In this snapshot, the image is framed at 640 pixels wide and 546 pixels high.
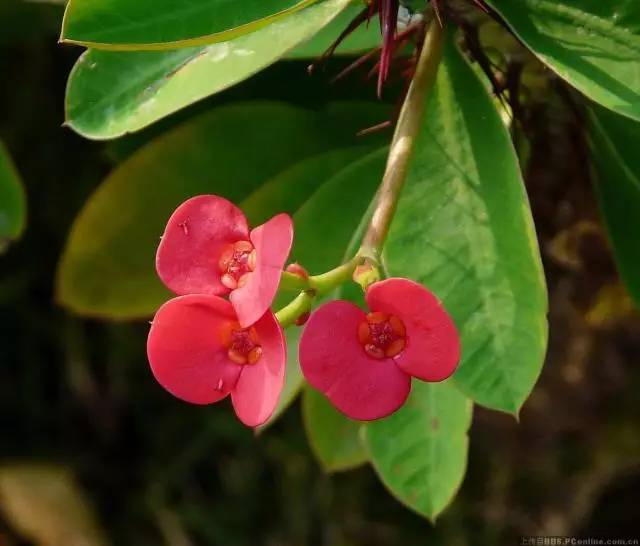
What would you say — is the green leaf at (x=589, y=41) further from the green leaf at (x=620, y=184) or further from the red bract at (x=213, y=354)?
the red bract at (x=213, y=354)

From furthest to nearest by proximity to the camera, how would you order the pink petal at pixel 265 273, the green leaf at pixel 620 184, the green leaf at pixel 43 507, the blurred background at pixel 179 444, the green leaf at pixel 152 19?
the green leaf at pixel 43 507 → the blurred background at pixel 179 444 → the green leaf at pixel 620 184 → the green leaf at pixel 152 19 → the pink petal at pixel 265 273

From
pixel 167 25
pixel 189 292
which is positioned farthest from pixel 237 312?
pixel 167 25

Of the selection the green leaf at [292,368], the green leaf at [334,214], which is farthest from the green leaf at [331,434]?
the green leaf at [334,214]

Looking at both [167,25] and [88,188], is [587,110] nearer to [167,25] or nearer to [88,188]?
[167,25]

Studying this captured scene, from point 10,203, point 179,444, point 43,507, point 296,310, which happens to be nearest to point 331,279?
point 296,310

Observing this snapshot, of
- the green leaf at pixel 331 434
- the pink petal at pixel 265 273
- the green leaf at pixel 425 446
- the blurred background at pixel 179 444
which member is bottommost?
the blurred background at pixel 179 444

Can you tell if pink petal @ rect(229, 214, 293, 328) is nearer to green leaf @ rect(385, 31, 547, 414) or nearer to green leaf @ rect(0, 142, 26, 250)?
green leaf @ rect(385, 31, 547, 414)

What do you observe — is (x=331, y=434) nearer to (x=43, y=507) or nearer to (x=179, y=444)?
(x=179, y=444)
